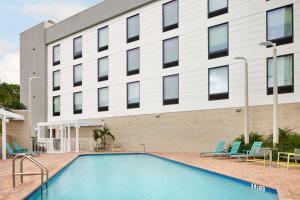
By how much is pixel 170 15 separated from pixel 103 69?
790cm

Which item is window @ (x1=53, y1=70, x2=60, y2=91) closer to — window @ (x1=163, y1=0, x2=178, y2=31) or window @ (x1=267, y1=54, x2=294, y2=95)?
window @ (x1=163, y1=0, x2=178, y2=31)

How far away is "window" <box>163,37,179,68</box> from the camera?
25.2 metres

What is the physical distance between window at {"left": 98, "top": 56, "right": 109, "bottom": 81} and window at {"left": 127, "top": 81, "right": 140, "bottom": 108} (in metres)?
2.98

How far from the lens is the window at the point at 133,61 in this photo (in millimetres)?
28031

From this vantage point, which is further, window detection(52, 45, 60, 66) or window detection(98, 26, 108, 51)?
window detection(52, 45, 60, 66)

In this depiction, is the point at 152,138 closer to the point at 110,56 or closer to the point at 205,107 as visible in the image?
the point at 205,107

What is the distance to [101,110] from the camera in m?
30.9

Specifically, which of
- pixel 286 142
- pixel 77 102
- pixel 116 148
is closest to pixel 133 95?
pixel 116 148

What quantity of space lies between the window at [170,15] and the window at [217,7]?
2.85m

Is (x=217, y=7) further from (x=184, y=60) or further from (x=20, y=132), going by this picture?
(x=20, y=132)

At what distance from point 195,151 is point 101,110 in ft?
33.7

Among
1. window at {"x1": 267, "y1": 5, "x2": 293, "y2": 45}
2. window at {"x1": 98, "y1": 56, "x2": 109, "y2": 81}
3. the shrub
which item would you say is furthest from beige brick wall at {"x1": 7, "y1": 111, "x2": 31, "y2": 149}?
window at {"x1": 267, "y1": 5, "x2": 293, "y2": 45}

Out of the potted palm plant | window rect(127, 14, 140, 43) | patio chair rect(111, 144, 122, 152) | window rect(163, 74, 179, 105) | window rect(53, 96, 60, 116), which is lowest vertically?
patio chair rect(111, 144, 122, 152)

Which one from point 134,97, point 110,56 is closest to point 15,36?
point 110,56
